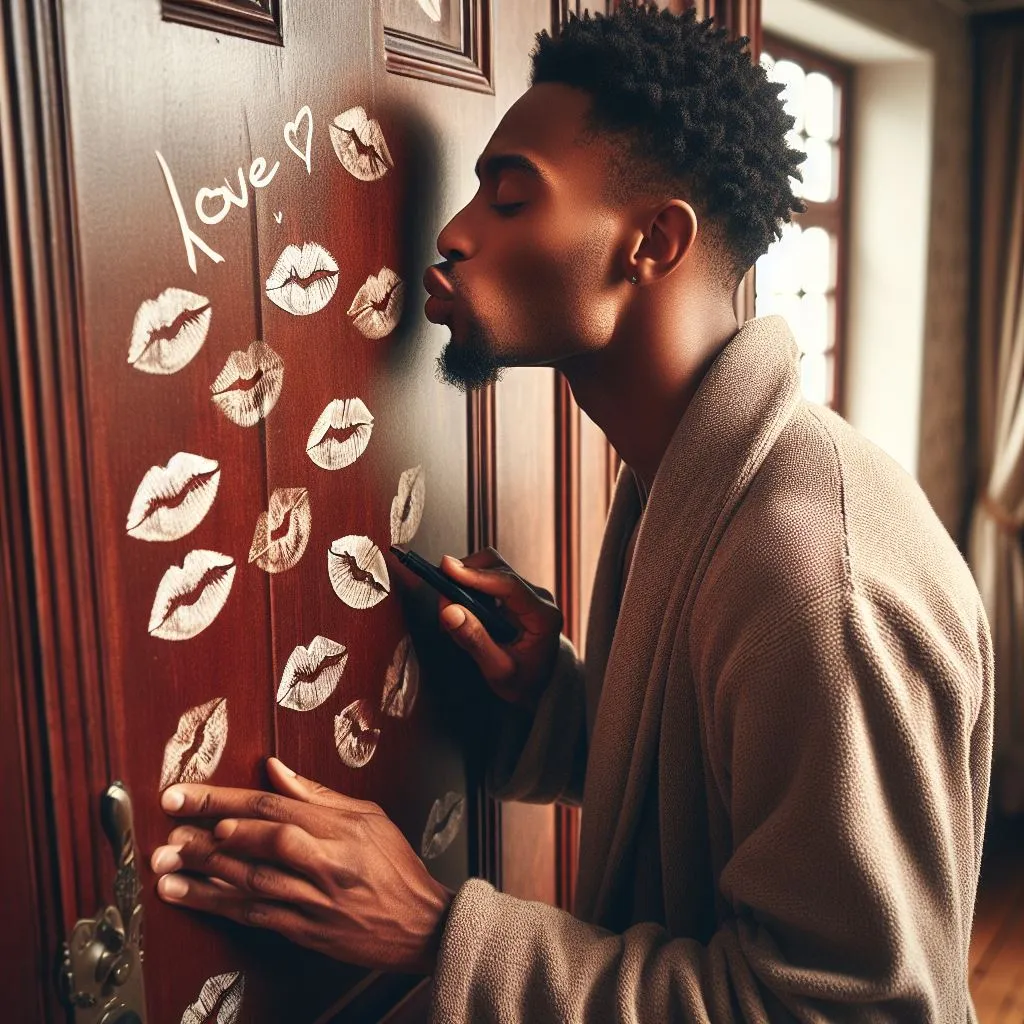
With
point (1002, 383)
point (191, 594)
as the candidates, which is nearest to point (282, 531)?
point (191, 594)

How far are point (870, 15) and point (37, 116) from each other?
2202 mm

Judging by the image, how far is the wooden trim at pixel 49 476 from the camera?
620 millimetres

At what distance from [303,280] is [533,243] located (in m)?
0.19

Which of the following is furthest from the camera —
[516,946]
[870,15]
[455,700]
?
[870,15]

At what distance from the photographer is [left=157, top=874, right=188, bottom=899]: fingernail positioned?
78cm

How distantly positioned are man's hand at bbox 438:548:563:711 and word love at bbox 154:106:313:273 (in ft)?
1.26

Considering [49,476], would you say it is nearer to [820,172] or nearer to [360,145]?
[360,145]

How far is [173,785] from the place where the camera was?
77cm

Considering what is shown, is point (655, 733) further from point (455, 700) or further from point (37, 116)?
point (37, 116)

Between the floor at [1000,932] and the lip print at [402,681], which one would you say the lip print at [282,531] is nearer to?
the lip print at [402,681]

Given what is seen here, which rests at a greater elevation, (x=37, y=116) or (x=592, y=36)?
(x=592, y=36)

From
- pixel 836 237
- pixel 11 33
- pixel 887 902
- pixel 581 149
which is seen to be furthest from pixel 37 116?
pixel 836 237

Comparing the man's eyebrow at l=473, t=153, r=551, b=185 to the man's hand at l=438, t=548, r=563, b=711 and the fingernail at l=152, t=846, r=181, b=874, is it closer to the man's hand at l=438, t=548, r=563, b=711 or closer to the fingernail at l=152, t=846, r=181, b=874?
the man's hand at l=438, t=548, r=563, b=711

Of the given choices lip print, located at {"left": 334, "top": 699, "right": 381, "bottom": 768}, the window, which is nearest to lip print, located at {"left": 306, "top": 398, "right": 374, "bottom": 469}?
lip print, located at {"left": 334, "top": 699, "right": 381, "bottom": 768}
